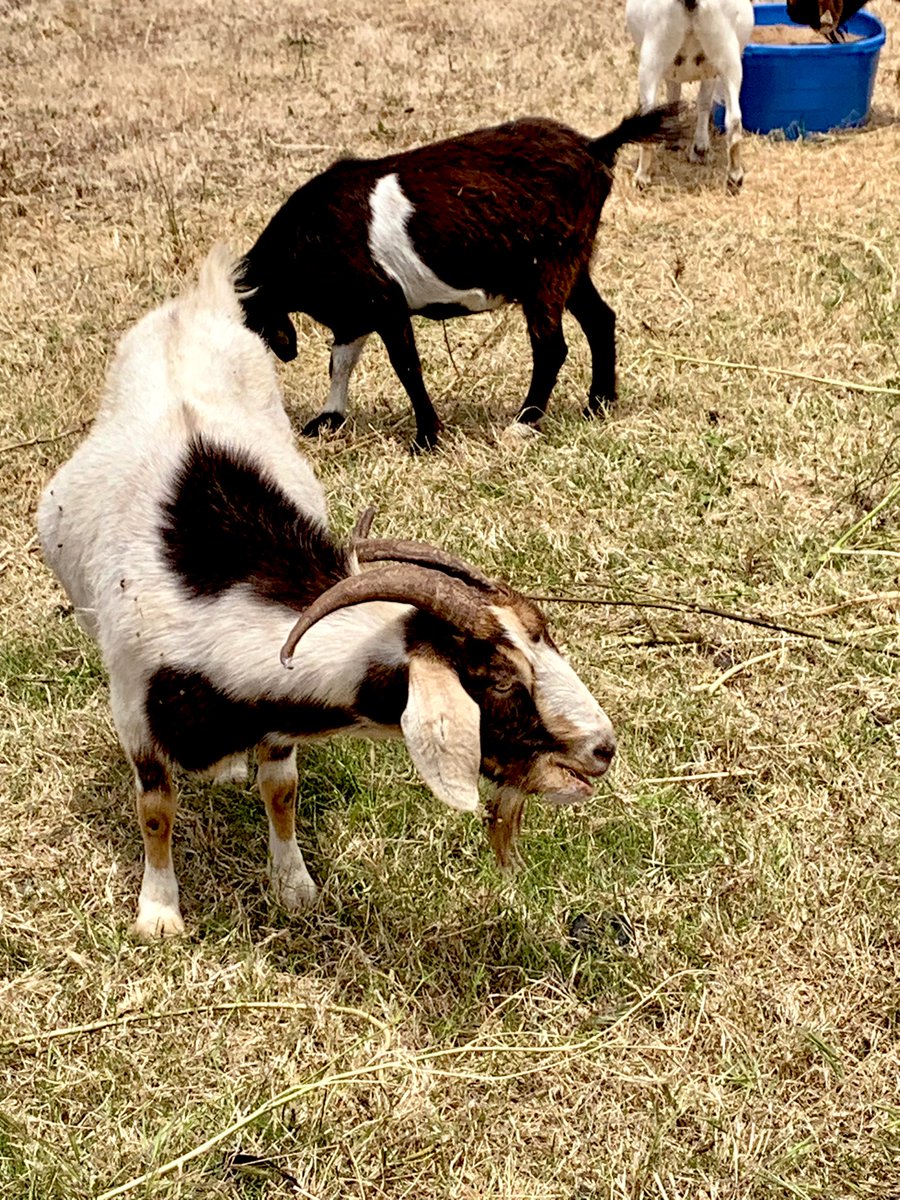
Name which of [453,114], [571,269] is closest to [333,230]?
[571,269]

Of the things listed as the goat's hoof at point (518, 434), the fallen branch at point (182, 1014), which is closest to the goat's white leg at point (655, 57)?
the goat's hoof at point (518, 434)

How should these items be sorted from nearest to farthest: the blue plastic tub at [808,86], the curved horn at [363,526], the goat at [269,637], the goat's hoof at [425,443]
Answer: the goat at [269,637]
the curved horn at [363,526]
the goat's hoof at [425,443]
the blue plastic tub at [808,86]

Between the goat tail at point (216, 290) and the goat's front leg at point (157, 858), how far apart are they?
55.0 inches

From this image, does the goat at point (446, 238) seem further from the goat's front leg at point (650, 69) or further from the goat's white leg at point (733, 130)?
the goat's front leg at point (650, 69)

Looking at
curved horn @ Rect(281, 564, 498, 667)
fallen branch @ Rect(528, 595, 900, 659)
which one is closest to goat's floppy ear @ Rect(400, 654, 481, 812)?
curved horn @ Rect(281, 564, 498, 667)

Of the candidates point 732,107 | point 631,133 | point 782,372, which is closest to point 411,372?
point 631,133

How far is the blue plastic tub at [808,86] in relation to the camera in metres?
8.23

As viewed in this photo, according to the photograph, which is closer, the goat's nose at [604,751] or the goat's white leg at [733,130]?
the goat's nose at [604,751]

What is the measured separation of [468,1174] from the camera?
2.60m

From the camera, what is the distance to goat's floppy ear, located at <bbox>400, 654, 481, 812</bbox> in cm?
241

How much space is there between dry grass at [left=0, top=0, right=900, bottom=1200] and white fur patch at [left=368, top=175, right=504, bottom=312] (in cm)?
60

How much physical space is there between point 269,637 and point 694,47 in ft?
20.2

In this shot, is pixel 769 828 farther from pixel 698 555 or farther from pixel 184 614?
pixel 184 614

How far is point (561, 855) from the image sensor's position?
3.24m
